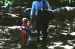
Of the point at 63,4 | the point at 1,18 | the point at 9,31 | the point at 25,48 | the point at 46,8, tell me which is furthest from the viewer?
the point at 63,4

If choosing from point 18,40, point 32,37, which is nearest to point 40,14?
point 32,37

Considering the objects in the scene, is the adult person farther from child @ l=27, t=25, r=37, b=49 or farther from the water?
the water

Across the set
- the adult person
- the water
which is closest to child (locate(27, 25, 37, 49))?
the adult person

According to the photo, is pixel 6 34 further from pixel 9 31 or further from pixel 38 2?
pixel 38 2

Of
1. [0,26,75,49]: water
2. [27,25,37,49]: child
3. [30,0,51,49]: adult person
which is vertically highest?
[30,0,51,49]: adult person

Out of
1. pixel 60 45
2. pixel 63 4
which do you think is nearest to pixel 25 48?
pixel 60 45

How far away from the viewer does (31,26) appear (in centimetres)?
766

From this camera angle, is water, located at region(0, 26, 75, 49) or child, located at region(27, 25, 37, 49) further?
water, located at region(0, 26, 75, 49)

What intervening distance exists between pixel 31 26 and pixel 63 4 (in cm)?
686

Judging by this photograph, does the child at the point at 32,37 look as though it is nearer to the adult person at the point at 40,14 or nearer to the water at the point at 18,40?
the adult person at the point at 40,14

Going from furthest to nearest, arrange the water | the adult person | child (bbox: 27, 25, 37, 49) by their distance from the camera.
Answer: the water, child (bbox: 27, 25, 37, 49), the adult person

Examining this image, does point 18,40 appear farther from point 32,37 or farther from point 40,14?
point 40,14

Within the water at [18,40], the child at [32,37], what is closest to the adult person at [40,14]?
the child at [32,37]

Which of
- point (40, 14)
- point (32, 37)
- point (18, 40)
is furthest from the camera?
point (18, 40)
